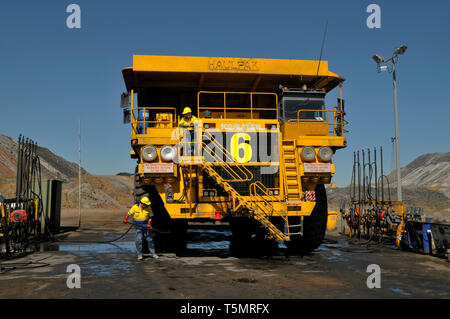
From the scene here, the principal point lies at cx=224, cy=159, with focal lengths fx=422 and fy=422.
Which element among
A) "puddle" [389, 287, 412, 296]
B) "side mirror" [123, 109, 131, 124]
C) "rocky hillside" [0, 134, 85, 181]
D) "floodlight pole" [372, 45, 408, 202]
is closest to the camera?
"puddle" [389, 287, 412, 296]

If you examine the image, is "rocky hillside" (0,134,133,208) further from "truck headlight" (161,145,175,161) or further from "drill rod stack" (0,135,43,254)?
"truck headlight" (161,145,175,161)

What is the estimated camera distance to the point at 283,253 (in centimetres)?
1029

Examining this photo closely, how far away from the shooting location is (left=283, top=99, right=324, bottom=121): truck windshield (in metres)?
9.86

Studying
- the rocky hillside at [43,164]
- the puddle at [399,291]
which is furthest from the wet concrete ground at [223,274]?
the rocky hillside at [43,164]

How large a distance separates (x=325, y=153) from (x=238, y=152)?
1.90m

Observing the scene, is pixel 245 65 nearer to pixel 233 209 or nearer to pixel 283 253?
pixel 233 209

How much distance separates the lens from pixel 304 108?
9.95 meters

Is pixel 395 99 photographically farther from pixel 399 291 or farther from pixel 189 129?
pixel 399 291

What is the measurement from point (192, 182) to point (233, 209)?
1.12m

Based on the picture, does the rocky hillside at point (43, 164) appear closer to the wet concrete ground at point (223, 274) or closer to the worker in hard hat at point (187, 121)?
the wet concrete ground at point (223, 274)

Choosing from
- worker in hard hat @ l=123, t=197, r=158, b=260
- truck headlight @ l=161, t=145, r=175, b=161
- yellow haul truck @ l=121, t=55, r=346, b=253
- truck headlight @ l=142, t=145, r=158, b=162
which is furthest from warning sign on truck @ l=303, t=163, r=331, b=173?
worker in hard hat @ l=123, t=197, r=158, b=260

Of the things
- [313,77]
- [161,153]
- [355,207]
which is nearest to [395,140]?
[355,207]

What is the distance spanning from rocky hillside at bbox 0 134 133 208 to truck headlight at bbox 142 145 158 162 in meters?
8.82

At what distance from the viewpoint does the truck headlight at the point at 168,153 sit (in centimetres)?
886
